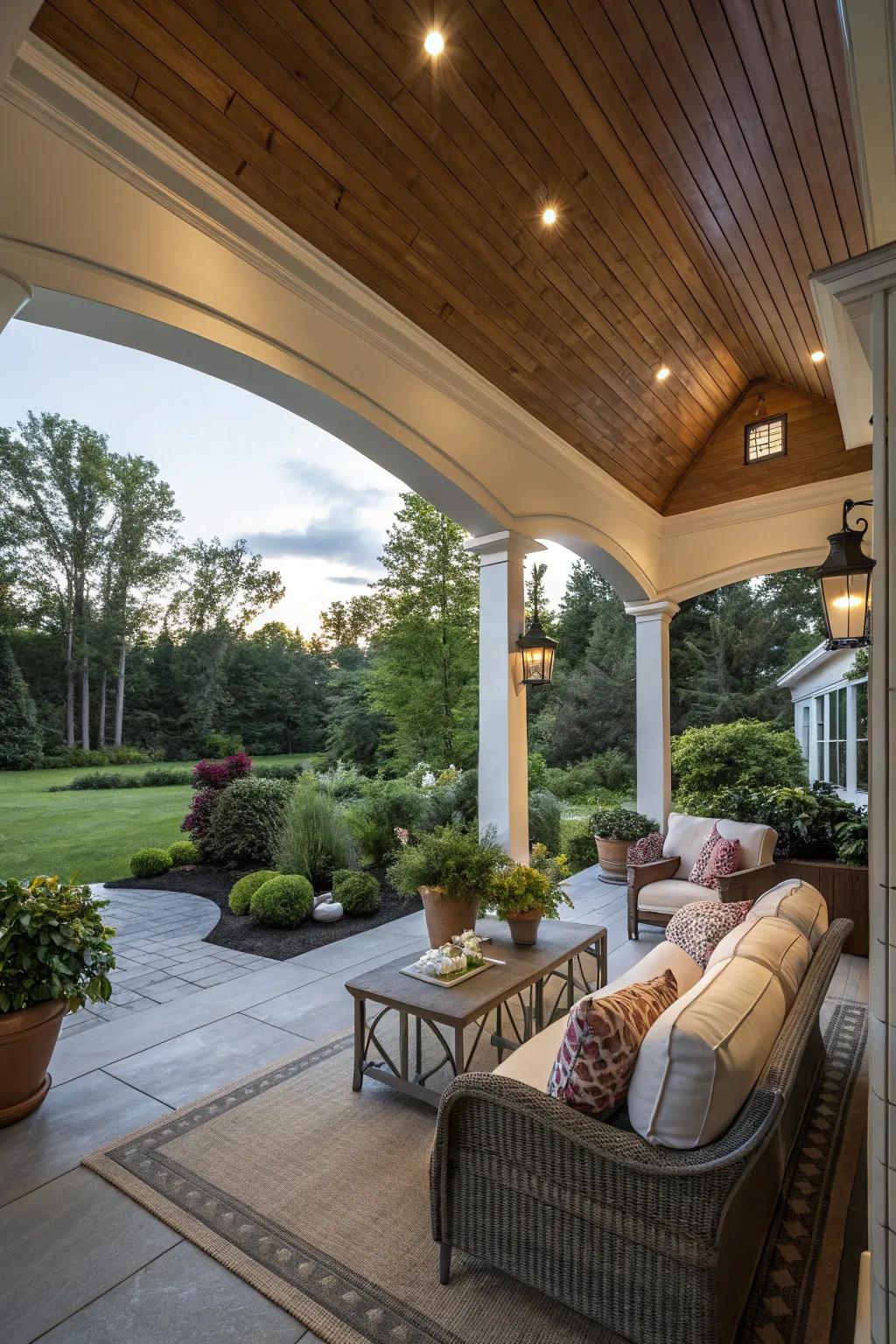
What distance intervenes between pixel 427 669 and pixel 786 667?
25.4 ft

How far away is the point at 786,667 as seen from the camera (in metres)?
13.5

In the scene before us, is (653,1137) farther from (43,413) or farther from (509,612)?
(43,413)

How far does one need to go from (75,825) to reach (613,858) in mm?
5683

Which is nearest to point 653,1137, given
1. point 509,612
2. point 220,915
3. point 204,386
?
point 509,612

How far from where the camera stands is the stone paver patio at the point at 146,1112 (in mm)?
1802

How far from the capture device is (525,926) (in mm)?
3273

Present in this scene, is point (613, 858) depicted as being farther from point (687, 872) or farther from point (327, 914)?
point (327, 914)

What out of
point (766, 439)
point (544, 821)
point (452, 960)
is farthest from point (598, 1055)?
point (766, 439)

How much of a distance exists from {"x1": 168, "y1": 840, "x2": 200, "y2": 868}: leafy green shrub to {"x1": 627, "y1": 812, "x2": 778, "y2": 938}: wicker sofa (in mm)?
4424

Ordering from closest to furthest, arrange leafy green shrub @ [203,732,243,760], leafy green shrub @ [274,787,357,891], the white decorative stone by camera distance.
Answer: the white decorative stone
leafy green shrub @ [274,787,357,891]
leafy green shrub @ [203,732,243,760]

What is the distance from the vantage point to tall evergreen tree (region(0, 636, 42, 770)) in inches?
269

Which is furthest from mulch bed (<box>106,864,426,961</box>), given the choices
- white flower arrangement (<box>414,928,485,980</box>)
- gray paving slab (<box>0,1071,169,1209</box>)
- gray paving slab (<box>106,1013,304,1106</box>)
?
white flower arrangement (<box>414,928,485,980</box>)

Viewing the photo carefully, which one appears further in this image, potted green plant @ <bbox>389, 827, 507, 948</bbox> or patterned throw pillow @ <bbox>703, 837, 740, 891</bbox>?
patterned throw pillow @ <bbox>703, 837, 740, 891</bbox>

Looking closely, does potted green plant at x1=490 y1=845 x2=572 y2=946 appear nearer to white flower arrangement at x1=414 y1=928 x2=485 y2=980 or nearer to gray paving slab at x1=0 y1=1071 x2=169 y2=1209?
white flower arrangement at x1=414 y1=928 x2=485 y2=980
